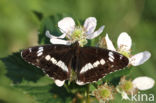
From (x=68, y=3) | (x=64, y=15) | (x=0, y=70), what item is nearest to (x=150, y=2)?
(x=68, y=3)

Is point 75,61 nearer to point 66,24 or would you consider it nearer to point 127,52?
point 66,24

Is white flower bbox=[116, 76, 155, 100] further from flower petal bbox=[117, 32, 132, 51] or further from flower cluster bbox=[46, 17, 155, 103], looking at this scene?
flower petal bbox=[117, 32, 132, 51]

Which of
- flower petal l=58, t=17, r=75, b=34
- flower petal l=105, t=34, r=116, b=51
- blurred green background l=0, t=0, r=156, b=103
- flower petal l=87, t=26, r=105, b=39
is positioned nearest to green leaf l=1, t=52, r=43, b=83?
flower petal l=58, t=17, r=75, b=34

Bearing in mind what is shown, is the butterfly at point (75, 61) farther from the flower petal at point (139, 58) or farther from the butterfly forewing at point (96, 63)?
the flower petal at point (139, 58)

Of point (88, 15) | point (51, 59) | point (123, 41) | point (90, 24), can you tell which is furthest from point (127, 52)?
point (88, 15)

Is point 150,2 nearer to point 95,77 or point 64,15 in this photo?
point 64,15

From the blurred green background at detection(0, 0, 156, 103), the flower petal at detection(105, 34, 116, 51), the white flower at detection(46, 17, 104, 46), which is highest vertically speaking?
the blurred green background at detection(0, 0, 156, 103)
